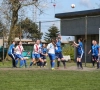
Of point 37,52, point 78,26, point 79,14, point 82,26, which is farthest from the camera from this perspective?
point 79,14

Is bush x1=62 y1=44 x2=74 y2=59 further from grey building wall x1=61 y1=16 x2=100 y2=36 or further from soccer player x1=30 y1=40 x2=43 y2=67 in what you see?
soccer player x1=30 y1=40 x2=43 y2=67

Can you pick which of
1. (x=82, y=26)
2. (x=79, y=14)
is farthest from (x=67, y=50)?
(x=82, y=26)

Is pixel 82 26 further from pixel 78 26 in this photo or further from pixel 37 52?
pixel 37 52

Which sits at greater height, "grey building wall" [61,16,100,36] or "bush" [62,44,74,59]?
"grey building wall" [61,16,100,36]

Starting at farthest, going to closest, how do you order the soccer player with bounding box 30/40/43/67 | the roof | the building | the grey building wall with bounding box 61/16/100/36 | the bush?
the bush → the roof → the building → the grey building wall with bounding box 61/16/100/36 → the soccer player with bounding box 30/40/43/67

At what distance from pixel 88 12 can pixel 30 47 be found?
44.2 feet

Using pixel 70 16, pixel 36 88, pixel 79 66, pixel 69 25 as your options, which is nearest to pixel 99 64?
pixel 79 66

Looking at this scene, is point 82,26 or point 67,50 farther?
point 67,50

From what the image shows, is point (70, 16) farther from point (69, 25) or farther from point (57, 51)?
point (57, 51)

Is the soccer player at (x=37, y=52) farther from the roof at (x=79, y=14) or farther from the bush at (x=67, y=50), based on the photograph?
the bush at (x=67, y=50)

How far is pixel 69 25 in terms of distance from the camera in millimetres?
31672

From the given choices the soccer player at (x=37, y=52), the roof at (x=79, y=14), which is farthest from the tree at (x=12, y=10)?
the soccer player at (x=37, y=52)

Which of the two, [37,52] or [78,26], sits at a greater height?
[78,26]

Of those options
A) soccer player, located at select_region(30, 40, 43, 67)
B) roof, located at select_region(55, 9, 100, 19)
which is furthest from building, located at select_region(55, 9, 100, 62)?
soccer player, located at select_region(30, 40, 43, 67)
